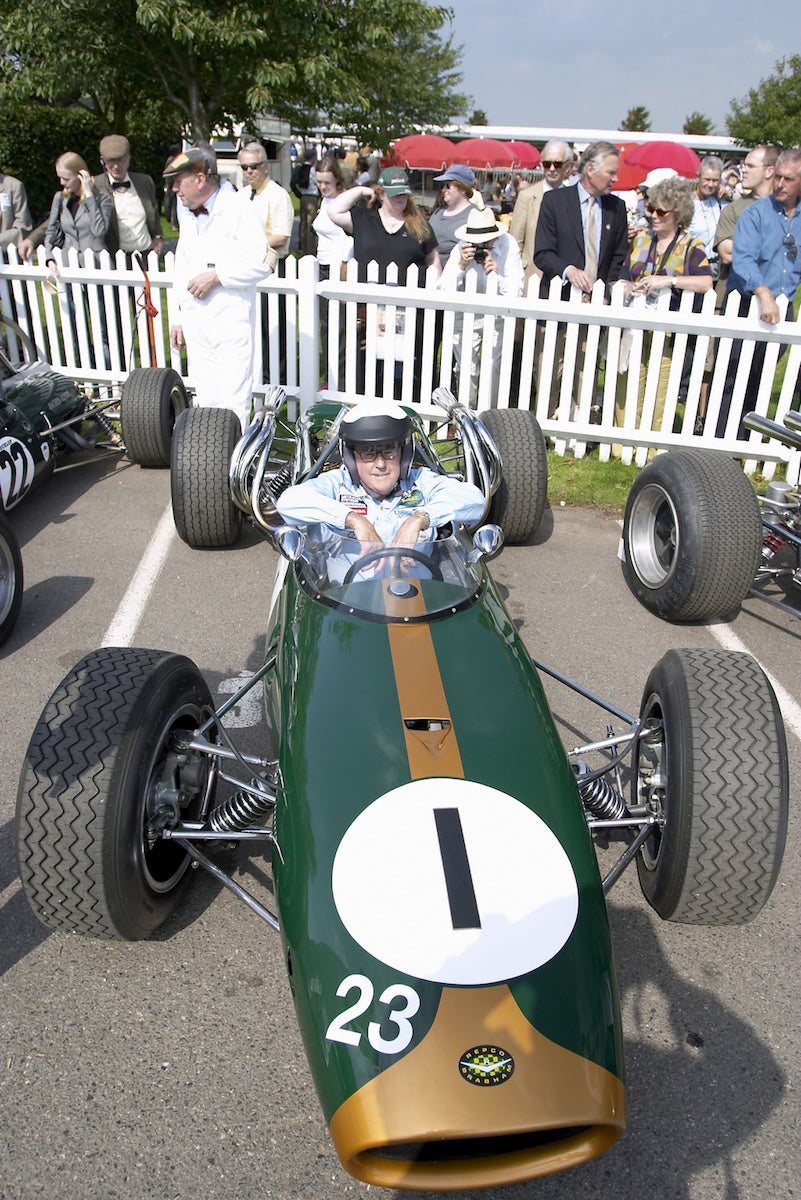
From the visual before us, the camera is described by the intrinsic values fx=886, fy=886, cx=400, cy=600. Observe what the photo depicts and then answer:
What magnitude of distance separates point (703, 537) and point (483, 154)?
2669cm

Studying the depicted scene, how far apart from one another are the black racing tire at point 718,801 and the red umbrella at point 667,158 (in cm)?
2077

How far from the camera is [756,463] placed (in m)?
7.49

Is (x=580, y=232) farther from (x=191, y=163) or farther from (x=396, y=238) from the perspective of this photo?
(x=191, y=163)

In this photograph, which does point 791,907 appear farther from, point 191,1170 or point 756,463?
point 756,463

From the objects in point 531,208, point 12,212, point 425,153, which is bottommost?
point 12,212

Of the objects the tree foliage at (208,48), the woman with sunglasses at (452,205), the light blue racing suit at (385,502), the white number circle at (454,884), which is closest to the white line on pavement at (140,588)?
the light blue racing suit at (385,502)

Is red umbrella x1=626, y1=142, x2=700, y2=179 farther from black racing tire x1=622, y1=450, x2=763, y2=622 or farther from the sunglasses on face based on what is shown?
the sunglasses on face

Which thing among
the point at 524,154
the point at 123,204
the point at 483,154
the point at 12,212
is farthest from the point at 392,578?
the point at 524,154

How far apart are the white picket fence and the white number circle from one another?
225 inches

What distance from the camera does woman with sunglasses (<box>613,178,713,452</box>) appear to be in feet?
23.7

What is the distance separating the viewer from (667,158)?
20.6 meters

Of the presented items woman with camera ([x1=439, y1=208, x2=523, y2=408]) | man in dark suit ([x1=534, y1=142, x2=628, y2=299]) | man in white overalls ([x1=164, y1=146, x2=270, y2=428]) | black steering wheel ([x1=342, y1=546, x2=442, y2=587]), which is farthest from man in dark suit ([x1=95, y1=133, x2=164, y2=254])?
black steering wheel ([x1=342, y1=546, x2=442, y2=587])

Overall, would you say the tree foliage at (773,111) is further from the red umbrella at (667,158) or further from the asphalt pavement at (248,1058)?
the asphalt pavement at (248,1058)

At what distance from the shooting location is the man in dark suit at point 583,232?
281 inches
